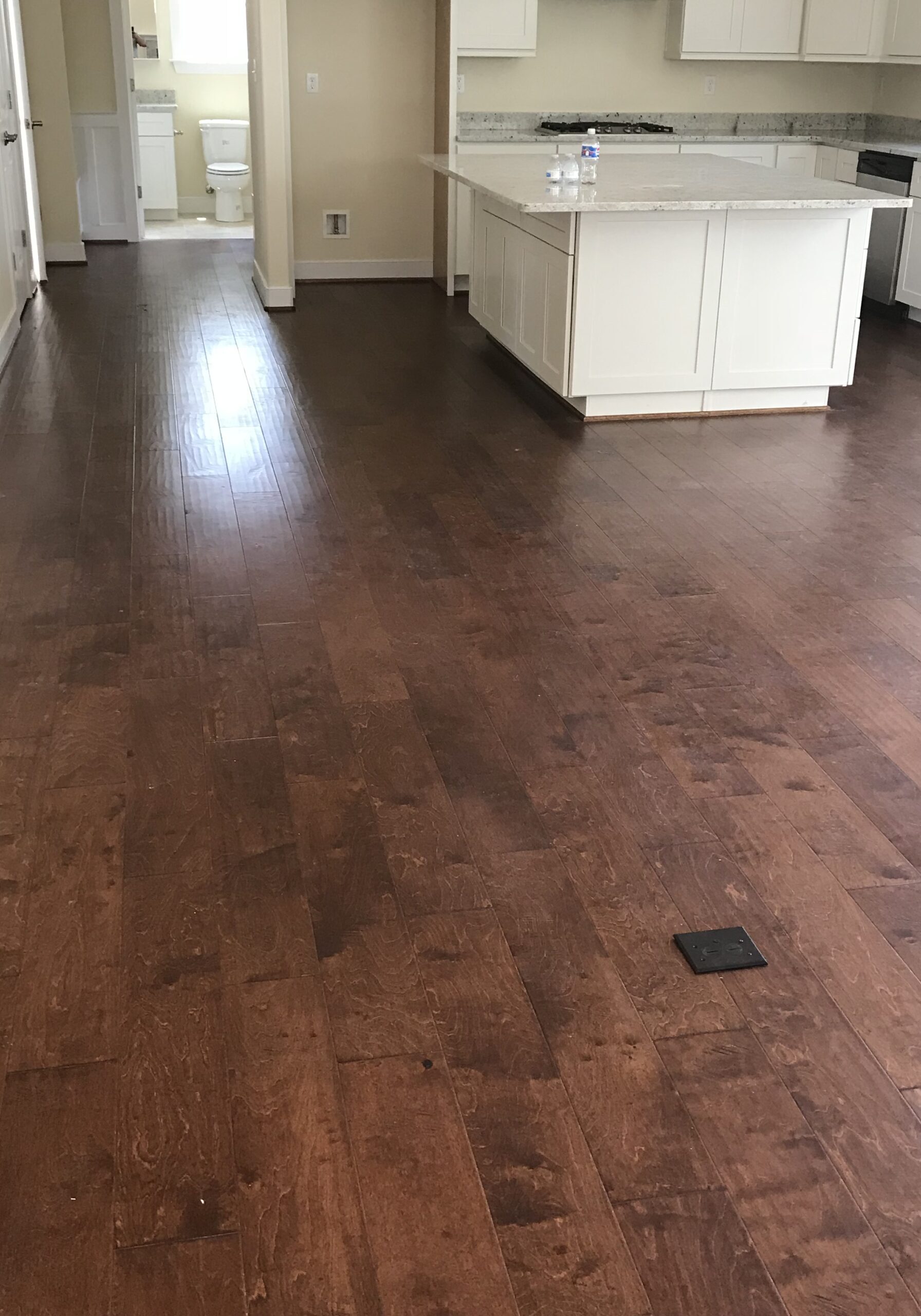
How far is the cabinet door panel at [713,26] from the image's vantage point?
7.67m

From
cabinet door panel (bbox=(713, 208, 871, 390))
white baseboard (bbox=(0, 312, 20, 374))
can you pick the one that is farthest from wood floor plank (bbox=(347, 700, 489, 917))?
white baseboard (bbox=(0, 312, 20, 374))

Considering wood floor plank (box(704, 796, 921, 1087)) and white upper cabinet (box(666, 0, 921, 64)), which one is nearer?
wood floor plank (box(704, 796, 921, 1087))

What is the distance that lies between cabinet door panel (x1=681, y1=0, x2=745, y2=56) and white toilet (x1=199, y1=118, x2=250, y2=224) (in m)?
4.24

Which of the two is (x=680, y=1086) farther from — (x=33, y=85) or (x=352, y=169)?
(x=33, y=85)

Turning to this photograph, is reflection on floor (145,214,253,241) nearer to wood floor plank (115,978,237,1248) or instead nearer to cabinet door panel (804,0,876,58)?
cabinet door panel (804,0,876,58)

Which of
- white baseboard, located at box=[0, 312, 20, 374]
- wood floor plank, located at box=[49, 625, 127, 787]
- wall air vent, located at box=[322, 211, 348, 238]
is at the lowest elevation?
wood floor plank, located at box=[49, 625, 127, 787]

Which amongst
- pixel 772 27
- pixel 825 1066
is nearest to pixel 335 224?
pixel 772 27

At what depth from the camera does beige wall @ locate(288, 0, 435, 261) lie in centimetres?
757

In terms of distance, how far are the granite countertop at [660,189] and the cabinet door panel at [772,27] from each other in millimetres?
1932

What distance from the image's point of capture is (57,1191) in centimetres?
166

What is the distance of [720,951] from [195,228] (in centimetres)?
938

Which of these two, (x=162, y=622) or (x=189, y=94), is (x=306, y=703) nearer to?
(x=162, y=622)

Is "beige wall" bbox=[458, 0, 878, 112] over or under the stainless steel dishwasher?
over

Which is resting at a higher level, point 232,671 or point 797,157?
point 797,157
